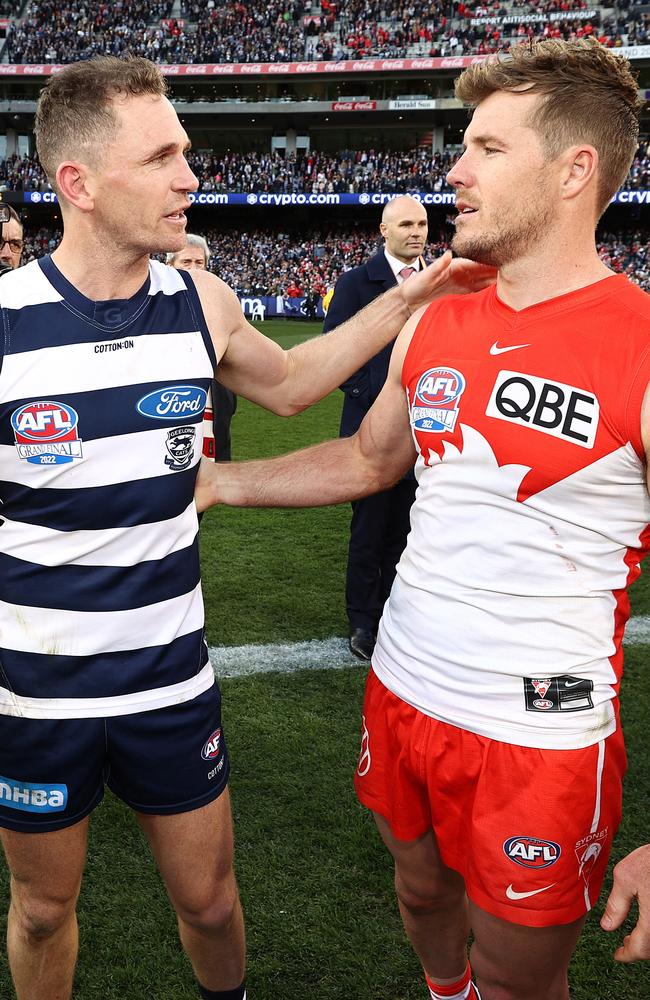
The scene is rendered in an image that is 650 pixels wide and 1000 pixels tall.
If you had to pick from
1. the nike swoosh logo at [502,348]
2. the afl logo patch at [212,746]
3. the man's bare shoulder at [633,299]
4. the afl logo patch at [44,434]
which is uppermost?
the man's bare shoulder at [633,299]

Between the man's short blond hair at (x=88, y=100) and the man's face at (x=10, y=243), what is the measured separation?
9.01ft

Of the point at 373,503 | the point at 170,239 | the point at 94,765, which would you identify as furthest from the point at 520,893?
the point at 373,503

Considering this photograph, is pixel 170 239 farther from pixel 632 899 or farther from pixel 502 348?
pixel 632 899

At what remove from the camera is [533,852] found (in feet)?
5.67

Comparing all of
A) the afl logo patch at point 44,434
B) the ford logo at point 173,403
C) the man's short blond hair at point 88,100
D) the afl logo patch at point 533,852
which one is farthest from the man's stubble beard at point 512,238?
the afl logo patch at point 533,852

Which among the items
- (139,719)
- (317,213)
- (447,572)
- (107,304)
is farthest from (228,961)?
(317,213)

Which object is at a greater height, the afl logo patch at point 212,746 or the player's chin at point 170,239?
the player's chin at point 170,239

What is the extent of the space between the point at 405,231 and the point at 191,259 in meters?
1.22

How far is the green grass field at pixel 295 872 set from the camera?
8.31ft

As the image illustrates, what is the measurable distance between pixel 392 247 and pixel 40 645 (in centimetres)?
351

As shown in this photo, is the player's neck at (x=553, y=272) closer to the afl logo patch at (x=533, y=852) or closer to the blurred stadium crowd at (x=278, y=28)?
the afl logo patch at (x=533, y=852)

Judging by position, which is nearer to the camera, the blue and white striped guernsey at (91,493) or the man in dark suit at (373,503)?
the blue and white striped guernsey at (91,493)

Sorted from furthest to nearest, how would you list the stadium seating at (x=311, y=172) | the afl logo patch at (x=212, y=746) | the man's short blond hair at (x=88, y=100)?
the stadium seating at (x=311, y=172), the afl logo patch at (x=212, y=746), the man's short blond hair at (x=88, y=100)

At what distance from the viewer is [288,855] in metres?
3.06
